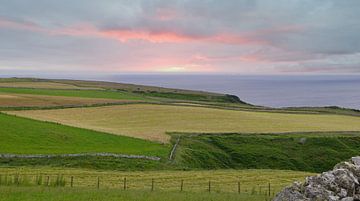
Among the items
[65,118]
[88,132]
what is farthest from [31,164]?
[65,118]

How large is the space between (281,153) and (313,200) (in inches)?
1696

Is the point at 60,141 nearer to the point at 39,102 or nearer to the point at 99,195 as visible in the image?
the point at 99,195

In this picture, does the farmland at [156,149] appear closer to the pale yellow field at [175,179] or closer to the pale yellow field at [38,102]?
the pale yellow field at [175,179]

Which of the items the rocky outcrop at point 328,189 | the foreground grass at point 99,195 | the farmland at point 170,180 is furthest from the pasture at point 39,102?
the rocky outcrop at point 328,189

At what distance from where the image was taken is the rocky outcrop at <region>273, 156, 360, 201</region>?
21594 mm

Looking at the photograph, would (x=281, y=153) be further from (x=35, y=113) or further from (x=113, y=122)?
(x=35, y=113)

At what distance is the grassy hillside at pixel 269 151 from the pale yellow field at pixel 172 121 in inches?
187

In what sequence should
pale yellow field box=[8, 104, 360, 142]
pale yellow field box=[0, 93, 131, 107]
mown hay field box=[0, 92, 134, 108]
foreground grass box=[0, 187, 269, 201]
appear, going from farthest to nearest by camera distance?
pale yellow field box=[0, 93, 131, 107] → mown hay field box=[0, 92, 134, 108] → pale yellow field box=[8, 104, 360, 142] → foreground grass box=[0, 187, 269, 201]

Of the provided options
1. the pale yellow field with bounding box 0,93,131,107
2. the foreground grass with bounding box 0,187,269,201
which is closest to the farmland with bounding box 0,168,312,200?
the foreground grass with bounding box 0,187,269,201

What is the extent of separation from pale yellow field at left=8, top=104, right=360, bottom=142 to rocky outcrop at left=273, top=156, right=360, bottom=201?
39.6 metres

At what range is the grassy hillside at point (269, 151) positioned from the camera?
5791cm

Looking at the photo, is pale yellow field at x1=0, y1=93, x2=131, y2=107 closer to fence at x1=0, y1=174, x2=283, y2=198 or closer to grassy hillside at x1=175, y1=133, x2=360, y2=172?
grassy hillside at x1=175, y1=133, x2=360, y2=172

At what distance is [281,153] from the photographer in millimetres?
63688

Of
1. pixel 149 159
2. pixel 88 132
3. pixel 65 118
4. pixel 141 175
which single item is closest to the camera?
pixel 141 175
